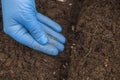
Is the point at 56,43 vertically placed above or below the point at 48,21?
below

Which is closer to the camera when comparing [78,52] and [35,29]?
[35,29]

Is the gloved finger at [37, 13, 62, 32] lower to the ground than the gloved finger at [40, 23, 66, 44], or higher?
higher

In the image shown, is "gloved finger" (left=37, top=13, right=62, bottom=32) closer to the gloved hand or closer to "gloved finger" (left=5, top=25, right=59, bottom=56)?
the gloved hand

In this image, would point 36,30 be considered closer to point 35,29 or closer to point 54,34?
point 35,29

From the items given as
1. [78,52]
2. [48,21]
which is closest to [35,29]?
[48,21]

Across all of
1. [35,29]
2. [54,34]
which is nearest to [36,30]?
[35,29]

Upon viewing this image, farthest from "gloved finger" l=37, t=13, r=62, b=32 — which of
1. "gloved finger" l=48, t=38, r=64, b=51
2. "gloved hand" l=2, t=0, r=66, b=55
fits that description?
"gloved finger" l=48, t=38, r=64, b=51

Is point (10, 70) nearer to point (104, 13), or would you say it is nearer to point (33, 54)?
point (33, 54)
